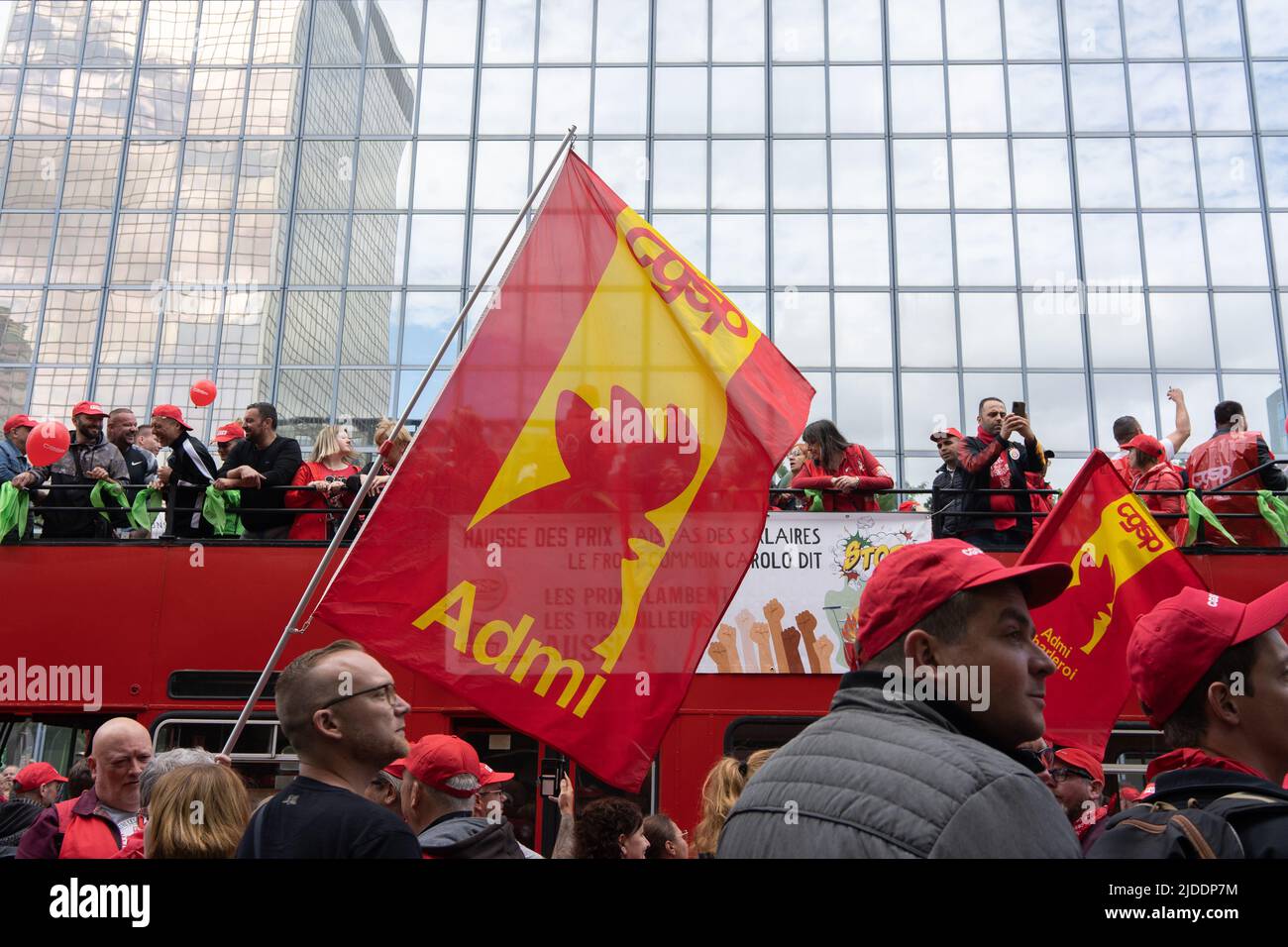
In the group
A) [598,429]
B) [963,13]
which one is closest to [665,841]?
[598,429]

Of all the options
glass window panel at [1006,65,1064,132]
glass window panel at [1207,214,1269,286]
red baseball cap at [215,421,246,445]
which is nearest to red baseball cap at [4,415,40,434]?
red baseball cap at [215,421,246,445]

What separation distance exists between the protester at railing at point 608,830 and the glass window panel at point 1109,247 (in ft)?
75.0

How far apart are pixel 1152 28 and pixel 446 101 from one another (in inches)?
652

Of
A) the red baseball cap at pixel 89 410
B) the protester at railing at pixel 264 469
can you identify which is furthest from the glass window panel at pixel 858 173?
the red baseball cap at pixel 89 410

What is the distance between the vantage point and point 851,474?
9.23m

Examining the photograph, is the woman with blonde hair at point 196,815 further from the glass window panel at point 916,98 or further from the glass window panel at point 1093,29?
the glass window panel at point 1093,29

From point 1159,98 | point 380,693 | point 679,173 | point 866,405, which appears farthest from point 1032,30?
point 380,693

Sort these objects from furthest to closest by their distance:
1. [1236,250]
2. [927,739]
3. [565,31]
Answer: [565,31]
[1236,250]
[927,739]

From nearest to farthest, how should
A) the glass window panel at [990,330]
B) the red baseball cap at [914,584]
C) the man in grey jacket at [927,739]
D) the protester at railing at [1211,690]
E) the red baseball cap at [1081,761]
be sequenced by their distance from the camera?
the man in grey jacket at [927,739]
the red baseball cap at [914,584]
the protester at railing at [1211,690]
the red baseball cap at [1081,761]
the glass window panel at [990,330]

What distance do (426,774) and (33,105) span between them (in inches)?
1144

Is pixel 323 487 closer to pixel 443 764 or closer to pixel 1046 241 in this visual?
pixel 443 764

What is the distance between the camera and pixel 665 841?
512cm

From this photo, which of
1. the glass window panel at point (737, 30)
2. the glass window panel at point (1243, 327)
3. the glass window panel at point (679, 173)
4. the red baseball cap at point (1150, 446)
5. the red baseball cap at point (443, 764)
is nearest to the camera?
the red baseball cap at point (443, 764)

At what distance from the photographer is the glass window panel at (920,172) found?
2483cm
